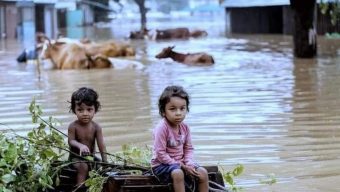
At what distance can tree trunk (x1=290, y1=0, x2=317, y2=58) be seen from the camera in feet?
72.5

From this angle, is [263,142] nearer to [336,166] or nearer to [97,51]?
[336,166]

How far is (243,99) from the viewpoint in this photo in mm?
12344

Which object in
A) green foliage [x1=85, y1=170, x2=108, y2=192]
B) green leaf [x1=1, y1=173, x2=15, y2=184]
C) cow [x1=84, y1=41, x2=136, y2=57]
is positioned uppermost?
cow [x1=84, y1=41, x2=136, y2=57]

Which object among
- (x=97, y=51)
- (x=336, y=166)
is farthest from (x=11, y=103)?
(x=97, y=51)

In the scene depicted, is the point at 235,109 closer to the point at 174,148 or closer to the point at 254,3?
the point at 174,148

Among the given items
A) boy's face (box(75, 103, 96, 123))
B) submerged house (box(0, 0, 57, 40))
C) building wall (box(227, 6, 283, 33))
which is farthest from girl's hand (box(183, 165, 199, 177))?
building wall (box(227, 6, 283, 33))

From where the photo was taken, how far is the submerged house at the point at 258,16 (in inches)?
1715

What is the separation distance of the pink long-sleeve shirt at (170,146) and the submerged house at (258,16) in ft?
126

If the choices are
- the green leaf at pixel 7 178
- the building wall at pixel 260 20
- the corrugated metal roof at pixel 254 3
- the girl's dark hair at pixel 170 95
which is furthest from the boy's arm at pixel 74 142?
the building wall at pixel 260 20

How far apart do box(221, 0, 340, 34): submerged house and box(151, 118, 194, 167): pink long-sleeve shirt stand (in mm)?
38320

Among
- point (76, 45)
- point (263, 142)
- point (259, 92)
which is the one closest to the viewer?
point (263, 142)

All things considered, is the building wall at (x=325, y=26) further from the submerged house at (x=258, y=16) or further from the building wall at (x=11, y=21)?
the building wall at (x=11, y=21)

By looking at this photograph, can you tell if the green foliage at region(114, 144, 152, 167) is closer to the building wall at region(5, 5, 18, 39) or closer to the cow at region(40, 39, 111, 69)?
the cow at region(40, 39, 111, 69)

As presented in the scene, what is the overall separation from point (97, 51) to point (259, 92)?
10.9m
